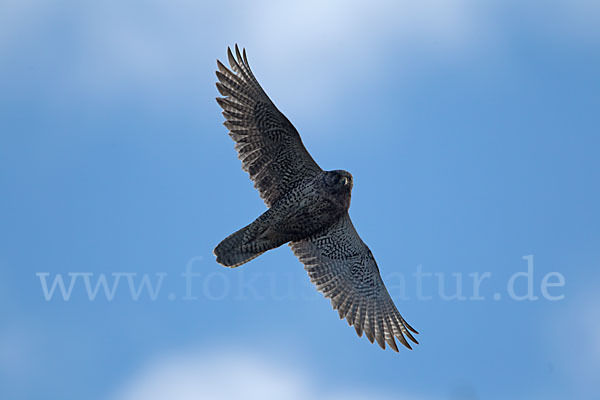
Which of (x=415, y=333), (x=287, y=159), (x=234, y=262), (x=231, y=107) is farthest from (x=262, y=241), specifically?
(x=415, y=333)

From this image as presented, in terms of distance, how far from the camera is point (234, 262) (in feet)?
46.3

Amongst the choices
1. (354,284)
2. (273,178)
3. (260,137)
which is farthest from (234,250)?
(354,284)

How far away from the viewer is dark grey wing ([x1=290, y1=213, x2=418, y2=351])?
1505 centimetres

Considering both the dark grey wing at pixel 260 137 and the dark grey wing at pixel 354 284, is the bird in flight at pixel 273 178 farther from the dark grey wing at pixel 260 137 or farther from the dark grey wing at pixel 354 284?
the dark grey wing at pixel 354 284

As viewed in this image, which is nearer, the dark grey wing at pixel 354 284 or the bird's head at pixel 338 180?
the bird's head at pixel 338 180

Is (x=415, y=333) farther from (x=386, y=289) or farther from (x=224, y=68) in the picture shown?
(x=224, y=68)

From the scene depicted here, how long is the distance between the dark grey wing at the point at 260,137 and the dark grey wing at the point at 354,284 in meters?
1.32

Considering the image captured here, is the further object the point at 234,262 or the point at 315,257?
the point at 315,257

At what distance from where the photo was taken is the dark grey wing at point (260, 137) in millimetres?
14211

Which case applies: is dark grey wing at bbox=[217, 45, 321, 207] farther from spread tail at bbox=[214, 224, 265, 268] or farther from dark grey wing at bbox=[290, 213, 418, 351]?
dark grey wing at bbox=[290, 213, 418, 351]

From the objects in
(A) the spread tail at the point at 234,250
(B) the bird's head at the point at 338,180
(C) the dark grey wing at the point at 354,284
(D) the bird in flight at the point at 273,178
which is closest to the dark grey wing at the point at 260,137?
(D) the bird in flight at the point at 273,178

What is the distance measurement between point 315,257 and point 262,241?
4.29 feet

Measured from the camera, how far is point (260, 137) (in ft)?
46.8

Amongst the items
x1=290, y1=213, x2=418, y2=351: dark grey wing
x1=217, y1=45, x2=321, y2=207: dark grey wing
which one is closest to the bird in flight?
x1=217, y1=45, x2=321, y2=207: dark grey wing
